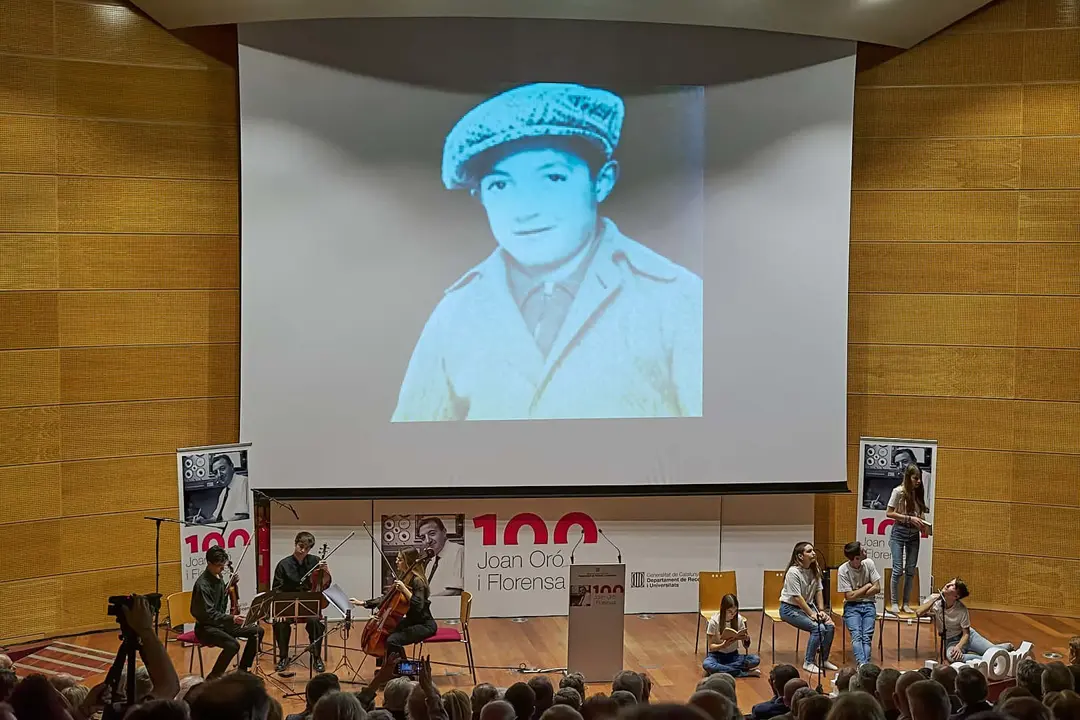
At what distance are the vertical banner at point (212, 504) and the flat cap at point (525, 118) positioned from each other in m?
2.55

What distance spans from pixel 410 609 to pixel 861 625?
2974mm

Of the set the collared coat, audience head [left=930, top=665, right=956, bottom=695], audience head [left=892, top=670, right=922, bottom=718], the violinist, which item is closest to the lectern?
the violinist

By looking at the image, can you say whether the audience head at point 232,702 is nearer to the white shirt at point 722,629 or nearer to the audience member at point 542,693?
the audience member at point 542,693

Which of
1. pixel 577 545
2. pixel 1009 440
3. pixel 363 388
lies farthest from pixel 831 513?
pixel 363 388

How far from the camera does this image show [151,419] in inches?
308

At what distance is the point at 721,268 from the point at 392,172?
8.40 ft

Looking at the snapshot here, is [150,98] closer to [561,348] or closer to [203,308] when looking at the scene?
[203,308]

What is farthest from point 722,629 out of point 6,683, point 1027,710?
point 6,683

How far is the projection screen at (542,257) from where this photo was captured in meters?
7.71

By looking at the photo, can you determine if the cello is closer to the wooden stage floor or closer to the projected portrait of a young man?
the wooden stage floor

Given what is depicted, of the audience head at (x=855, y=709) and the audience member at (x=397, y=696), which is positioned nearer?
the audience head at (x=855, y=709)

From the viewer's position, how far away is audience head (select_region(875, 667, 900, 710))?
386 cm

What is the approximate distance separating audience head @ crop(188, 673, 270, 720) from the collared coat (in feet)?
18.9

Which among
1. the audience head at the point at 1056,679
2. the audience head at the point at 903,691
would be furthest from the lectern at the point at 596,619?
the audience head at the point at 1056,679
